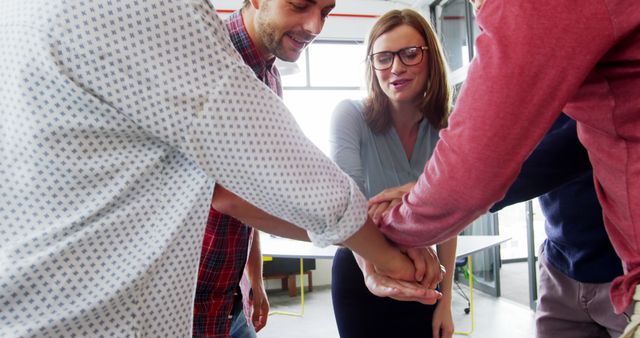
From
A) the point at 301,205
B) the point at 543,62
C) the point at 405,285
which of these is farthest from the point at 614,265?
the point at 301,205

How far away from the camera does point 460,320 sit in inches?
193

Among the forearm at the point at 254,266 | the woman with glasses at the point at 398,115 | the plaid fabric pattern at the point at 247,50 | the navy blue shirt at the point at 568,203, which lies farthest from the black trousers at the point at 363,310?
the plaid fabric pattern at the point at 247,50

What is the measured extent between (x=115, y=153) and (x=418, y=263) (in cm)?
78

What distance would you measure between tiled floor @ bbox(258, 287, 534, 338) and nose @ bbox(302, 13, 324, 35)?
139 inches

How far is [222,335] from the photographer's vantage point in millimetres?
A: 1358

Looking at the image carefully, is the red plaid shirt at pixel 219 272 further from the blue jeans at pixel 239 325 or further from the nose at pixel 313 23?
the nose at pixel 313 23

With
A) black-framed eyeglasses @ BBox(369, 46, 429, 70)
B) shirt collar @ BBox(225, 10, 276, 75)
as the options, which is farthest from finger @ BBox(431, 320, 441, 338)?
shirt collar @ BBox(225, 10, 276, 75)

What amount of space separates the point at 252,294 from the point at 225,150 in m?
1.30

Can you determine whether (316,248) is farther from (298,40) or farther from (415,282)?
(415,282)

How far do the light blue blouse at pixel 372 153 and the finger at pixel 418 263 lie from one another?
402 mm

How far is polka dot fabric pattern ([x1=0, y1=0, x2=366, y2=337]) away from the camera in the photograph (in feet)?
2.05

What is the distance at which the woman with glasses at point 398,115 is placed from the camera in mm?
1568

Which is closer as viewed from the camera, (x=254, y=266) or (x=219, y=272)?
(x=219, y=272)

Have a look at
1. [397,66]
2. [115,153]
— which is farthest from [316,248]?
[115,153]
